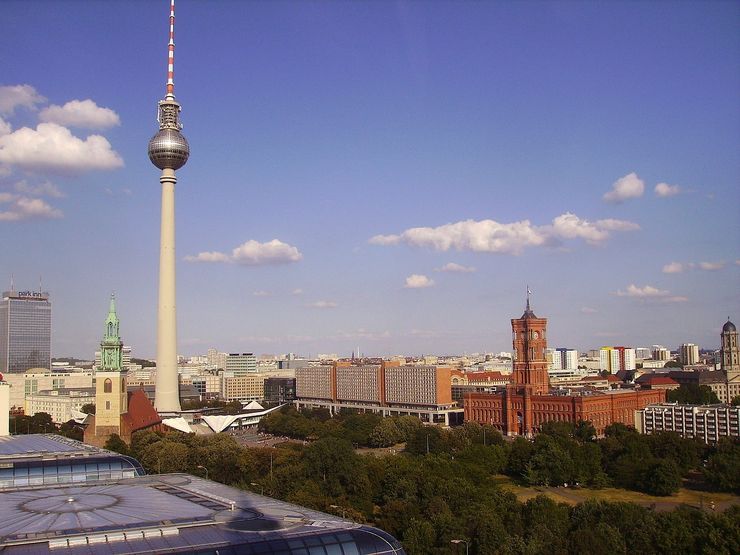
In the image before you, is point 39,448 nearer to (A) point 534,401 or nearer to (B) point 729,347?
(A) point 534,401

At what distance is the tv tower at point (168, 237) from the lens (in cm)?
10388

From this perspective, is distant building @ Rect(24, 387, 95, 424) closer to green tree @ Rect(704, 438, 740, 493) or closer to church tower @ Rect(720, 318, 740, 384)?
green tree @ Rect(704, 438, 740, 493)

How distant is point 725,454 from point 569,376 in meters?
134

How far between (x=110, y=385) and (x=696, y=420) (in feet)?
221

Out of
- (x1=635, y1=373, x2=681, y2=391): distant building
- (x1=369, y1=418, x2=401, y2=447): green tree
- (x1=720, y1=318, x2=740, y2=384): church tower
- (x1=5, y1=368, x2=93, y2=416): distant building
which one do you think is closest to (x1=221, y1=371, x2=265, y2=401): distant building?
(x1=5, y1=368, x2=93, y2=416): distant building

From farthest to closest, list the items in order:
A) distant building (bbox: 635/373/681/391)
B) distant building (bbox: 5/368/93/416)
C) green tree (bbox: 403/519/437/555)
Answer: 1. distant building (bbox: 635/373/681/391)
2. distant building (bbox: 5/368/93/416)
3. green tree (bbox: 403/519/437/555)

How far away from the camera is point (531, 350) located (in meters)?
109

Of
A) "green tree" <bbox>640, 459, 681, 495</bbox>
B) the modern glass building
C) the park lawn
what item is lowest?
the park lawn

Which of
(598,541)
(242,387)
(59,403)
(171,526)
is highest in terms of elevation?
(171,526)

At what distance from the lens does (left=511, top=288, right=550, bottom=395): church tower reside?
108812 mm

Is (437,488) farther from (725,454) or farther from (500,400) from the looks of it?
(500,400)

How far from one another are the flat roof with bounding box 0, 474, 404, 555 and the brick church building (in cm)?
7955

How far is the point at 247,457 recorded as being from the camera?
66.1 m

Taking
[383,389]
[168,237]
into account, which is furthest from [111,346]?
[383,389]
